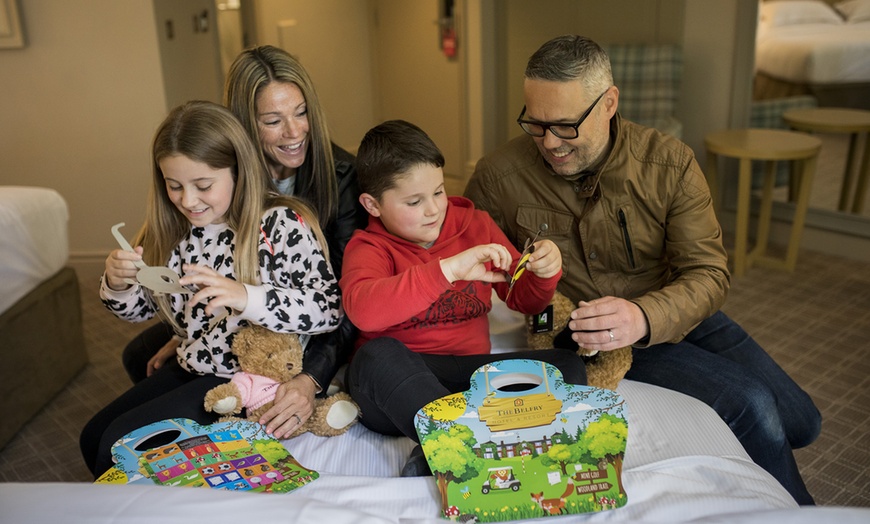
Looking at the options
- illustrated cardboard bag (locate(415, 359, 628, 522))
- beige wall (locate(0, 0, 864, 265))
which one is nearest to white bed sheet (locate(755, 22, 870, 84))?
beige wall (locate(0, 0, 864, 265))

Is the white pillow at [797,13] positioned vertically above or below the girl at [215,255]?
above

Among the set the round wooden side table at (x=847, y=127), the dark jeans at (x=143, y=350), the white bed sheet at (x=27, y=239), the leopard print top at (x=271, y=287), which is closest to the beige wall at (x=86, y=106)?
the white bed sheet at (x=27, y=239)

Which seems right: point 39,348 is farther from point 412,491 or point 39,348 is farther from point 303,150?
point 412,491

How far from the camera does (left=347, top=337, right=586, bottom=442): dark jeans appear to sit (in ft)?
4.40

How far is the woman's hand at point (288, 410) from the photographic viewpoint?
1472 mm

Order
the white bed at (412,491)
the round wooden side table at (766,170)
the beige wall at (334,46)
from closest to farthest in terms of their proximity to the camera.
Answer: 1. the white bed at (412,491)
2. the round wooden side table at (766,170)
3. the beige wall at (334,46)

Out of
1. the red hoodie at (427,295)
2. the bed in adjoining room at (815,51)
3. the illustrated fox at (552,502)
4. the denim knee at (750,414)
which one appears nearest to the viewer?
the illustrated fox at (552,502)

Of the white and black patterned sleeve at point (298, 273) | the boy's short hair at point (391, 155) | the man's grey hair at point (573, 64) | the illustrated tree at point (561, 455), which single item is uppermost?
the man's grey hair at point (573, 64)

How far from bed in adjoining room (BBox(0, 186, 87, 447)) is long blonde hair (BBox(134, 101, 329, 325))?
34.4 inches

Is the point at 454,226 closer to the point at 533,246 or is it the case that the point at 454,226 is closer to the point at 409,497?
the point at 533,246

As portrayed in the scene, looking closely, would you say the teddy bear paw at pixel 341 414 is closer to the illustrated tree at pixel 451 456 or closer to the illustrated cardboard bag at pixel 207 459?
the illustrated cardboard bag at pixel 207 459

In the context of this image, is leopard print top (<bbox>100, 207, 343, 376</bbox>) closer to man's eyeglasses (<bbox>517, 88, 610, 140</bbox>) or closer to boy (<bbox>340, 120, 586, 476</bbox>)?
boy (<bbox>340, 120, 586, 476</bbox>)

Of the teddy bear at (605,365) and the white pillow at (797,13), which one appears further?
the white pillow at (797,13)

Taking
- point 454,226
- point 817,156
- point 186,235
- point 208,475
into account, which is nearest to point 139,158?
point 186,235
